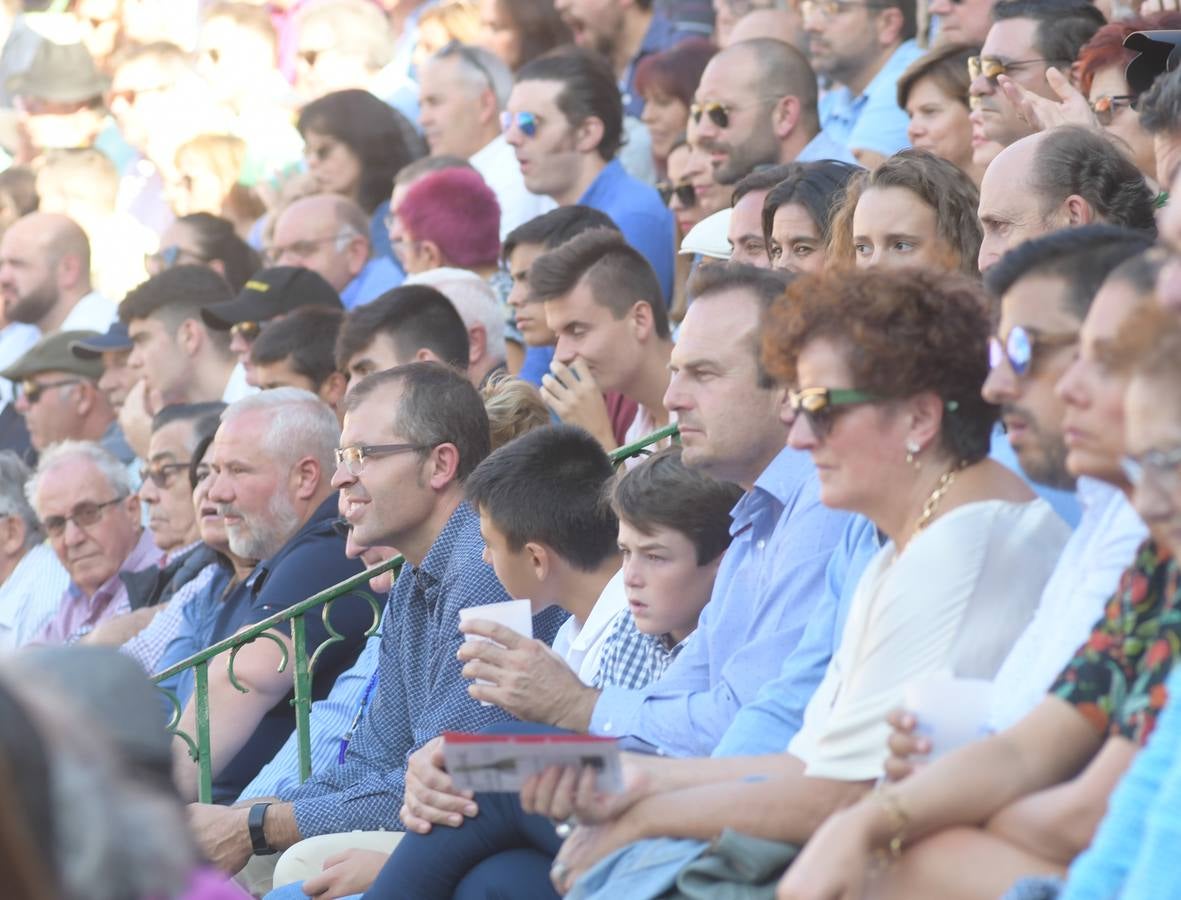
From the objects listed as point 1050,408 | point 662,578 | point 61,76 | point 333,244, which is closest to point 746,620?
point 662,578

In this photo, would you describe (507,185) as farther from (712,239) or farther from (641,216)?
(712,239)

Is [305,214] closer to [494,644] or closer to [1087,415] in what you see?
[494,644]

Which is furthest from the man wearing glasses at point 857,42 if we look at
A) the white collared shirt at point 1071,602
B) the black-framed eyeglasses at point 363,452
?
the white collared shirt at point 1071,602

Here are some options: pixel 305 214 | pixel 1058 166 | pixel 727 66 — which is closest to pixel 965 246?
pixel 1058 166

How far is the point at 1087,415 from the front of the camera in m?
3.54

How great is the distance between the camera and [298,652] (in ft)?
21.8

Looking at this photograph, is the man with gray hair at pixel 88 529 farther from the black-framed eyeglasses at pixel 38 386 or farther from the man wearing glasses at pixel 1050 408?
the man wearing glasses at pixel 1050 408

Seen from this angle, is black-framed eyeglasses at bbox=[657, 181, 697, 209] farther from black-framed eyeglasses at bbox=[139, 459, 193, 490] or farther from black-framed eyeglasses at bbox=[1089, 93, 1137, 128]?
black-framed eyeglasses at bbox=[1089, 93, 1137, 128]

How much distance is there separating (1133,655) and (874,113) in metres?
5.47

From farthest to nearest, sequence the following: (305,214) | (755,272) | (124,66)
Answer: (124,66) → (305,214) → (755,272)

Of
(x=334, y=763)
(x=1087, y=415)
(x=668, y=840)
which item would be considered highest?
(x=1087, y=415)

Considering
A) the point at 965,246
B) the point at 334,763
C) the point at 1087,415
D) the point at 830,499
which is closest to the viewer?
the point at 1087,415

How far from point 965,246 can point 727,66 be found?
309 cm

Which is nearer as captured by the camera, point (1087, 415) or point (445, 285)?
point (1087, 415)
